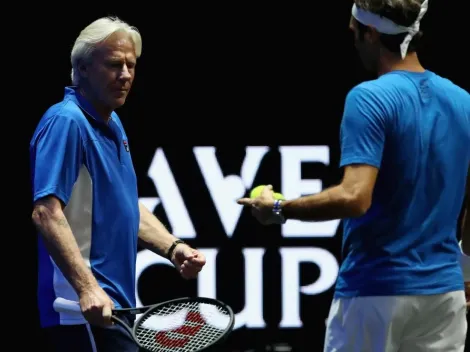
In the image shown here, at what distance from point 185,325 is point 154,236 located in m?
0.44

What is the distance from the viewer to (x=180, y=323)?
3.57 metres

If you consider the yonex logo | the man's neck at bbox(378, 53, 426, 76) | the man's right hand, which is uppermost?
the man's neck at bbox(378, 53, 426, 76)

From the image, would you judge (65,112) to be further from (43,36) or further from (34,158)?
(43,36)

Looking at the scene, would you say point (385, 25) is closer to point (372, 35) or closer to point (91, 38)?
point (372, 35)

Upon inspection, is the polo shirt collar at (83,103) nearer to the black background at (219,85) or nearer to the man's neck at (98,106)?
the man's neck at (98,106)

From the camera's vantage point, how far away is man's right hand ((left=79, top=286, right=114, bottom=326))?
335cm

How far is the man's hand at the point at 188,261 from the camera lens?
12.3ft

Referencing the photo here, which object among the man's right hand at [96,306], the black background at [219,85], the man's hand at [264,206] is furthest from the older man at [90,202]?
the black background at [219,85]

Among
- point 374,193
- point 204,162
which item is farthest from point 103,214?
point 204,162

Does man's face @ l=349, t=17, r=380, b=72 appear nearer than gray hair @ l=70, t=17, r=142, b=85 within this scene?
Yes

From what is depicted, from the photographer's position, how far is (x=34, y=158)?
3.63m

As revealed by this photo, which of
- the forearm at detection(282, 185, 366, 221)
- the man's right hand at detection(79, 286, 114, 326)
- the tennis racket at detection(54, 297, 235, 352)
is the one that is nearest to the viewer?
the forearm at detection(282, 185, 366, 221)

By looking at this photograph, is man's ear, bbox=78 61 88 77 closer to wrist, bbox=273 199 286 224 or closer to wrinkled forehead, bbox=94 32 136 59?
wrinkled forehead, bbox=94 32 136 59

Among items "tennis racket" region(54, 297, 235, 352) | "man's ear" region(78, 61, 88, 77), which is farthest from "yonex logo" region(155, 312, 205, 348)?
"man's ear" region(78, 61, 88, 77)
